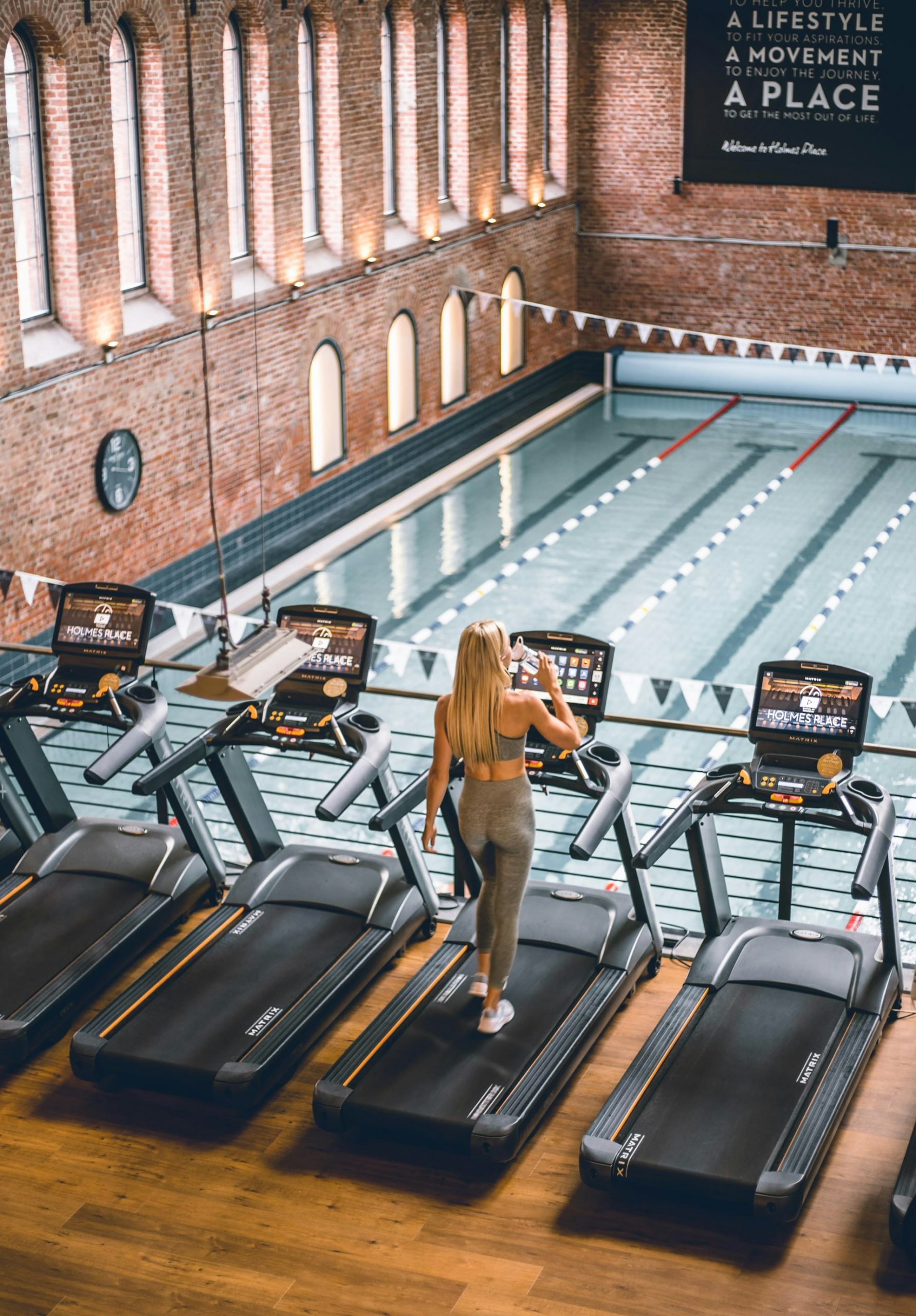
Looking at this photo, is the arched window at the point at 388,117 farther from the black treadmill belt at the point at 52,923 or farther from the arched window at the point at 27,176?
the black treadmill belt at the point at 52,923

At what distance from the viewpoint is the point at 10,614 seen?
36.6 feet

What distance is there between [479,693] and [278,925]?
158cm

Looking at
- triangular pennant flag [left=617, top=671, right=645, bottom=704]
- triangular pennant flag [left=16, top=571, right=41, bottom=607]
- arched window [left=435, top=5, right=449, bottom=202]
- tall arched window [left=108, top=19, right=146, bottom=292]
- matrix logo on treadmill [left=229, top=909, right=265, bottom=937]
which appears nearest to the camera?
matrix logo on treadmill [left=229, top=909, right=265, bottom=937]

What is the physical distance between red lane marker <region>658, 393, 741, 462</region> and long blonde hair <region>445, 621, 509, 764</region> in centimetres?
1178

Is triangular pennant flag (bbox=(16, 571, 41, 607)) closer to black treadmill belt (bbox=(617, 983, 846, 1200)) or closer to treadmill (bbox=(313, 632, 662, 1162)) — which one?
treadmill (bbox=(313, 632, 662, 1162))

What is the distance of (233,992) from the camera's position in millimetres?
5824

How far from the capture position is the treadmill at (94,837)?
20.1ft

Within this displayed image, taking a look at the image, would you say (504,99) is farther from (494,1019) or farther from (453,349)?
(494,1019)

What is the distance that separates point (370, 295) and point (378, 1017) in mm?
10755

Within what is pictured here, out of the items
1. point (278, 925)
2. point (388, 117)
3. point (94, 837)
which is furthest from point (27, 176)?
point (278, 925)

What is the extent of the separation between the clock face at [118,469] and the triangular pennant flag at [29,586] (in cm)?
99

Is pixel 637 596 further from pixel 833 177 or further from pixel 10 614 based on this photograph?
pixel 833 177

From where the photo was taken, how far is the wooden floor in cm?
448

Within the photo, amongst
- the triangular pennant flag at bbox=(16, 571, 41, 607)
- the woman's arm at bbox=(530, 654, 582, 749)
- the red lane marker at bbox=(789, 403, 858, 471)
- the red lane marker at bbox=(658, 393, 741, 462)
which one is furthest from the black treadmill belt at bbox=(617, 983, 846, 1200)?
the red lane marker at bbox=(658, 393, 741, 462)
